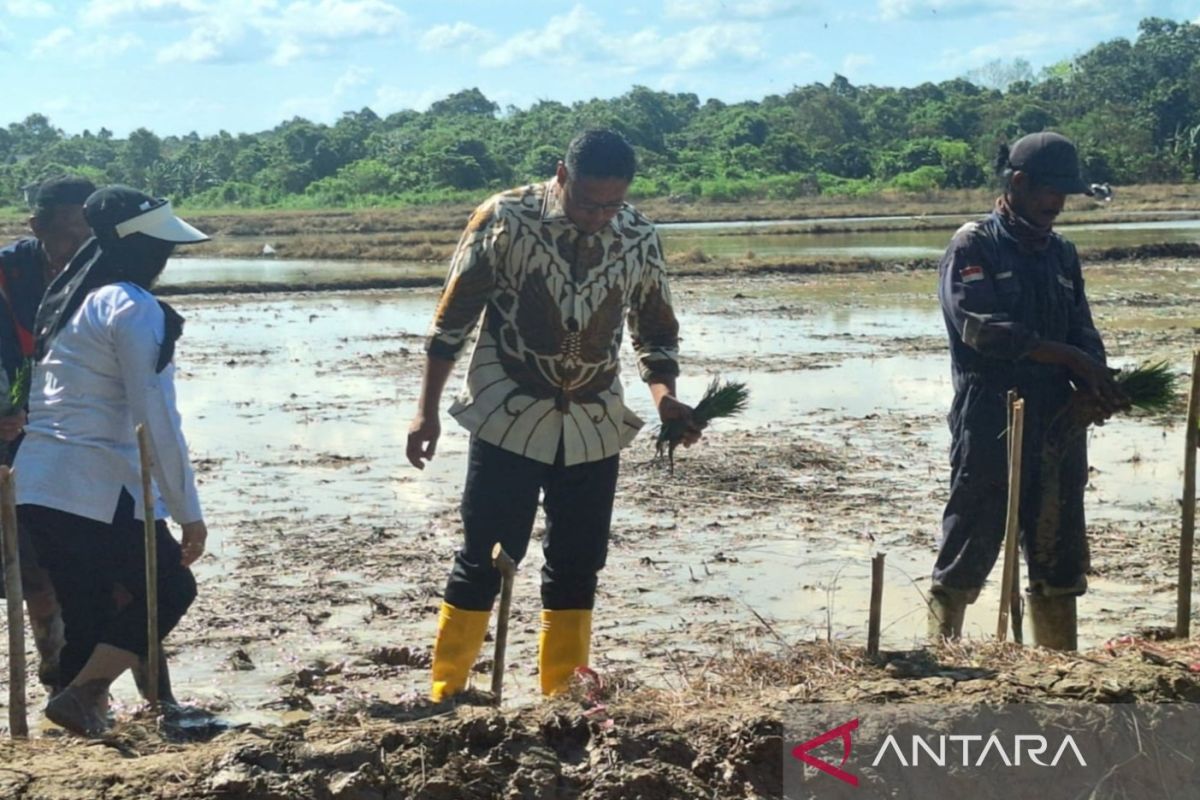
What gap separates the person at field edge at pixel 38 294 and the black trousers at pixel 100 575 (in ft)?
2.39

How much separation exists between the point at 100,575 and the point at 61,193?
139 cm

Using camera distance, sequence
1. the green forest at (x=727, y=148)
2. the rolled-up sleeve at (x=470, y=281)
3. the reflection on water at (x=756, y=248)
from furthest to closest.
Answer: the green forest at (x=727, y=148) → the reflection on water at (x=756, y=248) → the rolled-up sleeve at (x=470, y=281)

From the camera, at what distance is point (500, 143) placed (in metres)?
58.3

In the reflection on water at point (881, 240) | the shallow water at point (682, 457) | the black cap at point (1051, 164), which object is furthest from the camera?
the reflection on water at point (881, 240)

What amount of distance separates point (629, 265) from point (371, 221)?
35.6 m

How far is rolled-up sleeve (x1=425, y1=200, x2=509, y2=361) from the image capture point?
13.6ft

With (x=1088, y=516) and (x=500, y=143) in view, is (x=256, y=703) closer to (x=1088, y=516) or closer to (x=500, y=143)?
(x=1088, y=516)

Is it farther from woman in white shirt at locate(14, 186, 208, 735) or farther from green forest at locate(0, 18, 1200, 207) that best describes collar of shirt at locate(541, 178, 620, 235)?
green forest at locate(0, 18, 1200, 207)

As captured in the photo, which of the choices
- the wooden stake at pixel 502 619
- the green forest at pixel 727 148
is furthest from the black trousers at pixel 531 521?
the green forest at pixel 727 148

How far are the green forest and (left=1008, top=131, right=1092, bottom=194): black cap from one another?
1657 inches

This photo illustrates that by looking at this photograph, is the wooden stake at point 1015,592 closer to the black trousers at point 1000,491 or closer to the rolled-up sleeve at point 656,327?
the black trousers at point 1000,491

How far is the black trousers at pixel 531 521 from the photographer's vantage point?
13.6 ft

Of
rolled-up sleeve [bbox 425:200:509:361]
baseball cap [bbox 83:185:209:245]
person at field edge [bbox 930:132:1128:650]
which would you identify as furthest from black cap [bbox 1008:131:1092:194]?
baseball cap [bbox 83:185:209:245]

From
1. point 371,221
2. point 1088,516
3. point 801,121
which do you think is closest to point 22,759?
point 1088,516
